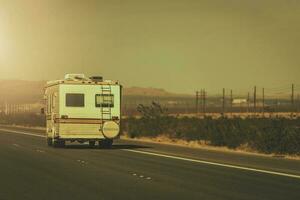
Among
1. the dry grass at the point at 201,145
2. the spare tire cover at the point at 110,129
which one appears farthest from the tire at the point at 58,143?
the dry grass at the point at 201,145

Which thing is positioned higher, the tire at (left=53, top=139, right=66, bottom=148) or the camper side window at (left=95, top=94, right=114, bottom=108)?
the camper side window at (left=95, top=94, right=114, bottom=108)

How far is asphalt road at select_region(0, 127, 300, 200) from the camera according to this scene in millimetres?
14469

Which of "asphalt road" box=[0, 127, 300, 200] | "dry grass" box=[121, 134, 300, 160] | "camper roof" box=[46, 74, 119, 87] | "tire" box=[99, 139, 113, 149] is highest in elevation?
"camper roof" box=[46, 74, 119, 87]

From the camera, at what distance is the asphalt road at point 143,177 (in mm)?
14469

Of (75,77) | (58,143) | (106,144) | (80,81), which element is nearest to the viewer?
(80,81)

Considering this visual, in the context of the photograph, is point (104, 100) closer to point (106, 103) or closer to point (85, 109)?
point (106, 103)

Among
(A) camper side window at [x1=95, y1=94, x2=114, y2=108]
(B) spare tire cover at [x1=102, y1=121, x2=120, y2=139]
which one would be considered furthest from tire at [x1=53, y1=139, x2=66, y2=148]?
(A) camper side window at [x1=95, y1=94, x2=114, y2=108]

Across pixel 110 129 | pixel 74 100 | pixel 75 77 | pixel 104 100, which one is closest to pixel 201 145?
pixel 110 129

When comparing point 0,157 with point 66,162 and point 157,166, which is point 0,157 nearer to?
point 66,162

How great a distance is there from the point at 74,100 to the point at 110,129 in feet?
6.83

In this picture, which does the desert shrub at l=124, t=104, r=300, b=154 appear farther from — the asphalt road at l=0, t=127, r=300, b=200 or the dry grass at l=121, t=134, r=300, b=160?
the asphalt road at l=0, t=127, r=300, b=200

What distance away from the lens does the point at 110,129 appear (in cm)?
3244

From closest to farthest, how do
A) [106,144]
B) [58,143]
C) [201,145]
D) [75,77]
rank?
1. [75,77]
2. [58,143]
3. [106,144]
4. [201,145]

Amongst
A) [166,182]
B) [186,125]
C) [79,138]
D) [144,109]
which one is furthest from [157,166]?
[144,109]
